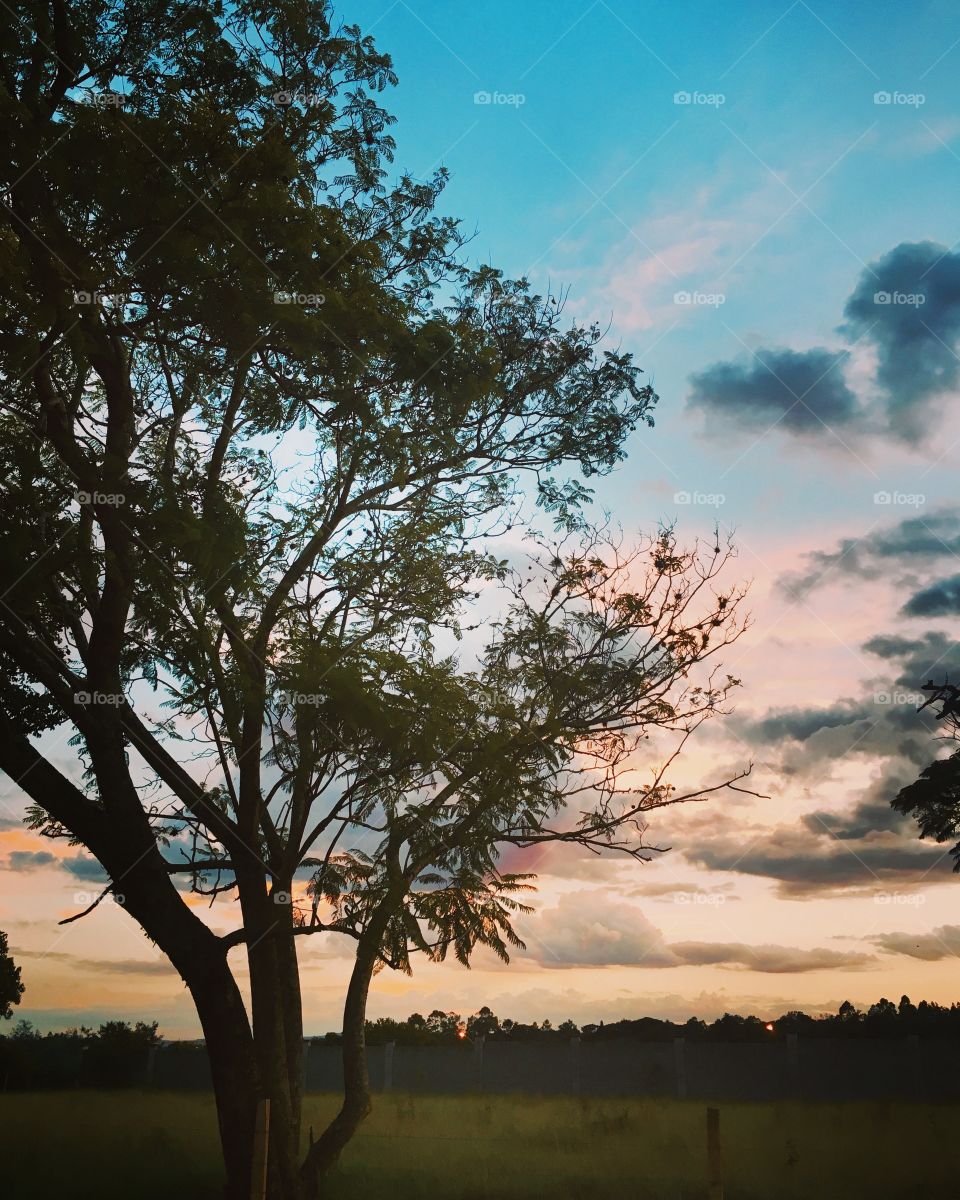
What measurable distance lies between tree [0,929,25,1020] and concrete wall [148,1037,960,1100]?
35.3ft

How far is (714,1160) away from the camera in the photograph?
31.0 feet

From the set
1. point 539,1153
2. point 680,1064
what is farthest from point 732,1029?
point 539,1153

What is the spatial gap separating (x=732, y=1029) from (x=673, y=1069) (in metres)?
4.36

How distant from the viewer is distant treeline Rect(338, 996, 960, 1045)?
2933cm

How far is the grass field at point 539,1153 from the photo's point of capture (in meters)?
13.6

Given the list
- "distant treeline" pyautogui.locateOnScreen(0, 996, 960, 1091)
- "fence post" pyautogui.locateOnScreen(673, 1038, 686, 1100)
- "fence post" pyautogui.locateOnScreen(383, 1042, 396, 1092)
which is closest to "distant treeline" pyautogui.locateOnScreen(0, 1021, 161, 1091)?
"distant treeline" pyautogui.locateOnScreen(0, 996, 960, 1091)

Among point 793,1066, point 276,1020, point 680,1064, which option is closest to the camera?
point 276,1020

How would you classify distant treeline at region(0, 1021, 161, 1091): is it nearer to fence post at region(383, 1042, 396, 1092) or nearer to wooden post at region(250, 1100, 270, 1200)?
fence post at region(383, 1042, 396, 1092)

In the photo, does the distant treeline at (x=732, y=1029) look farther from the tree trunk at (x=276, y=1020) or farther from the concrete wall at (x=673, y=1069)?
the tree trunk at (x=276, y=1020)

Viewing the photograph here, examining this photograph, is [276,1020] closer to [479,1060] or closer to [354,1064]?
[354,1064]

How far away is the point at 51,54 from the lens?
9.07 meters

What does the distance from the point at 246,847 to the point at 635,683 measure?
480cm

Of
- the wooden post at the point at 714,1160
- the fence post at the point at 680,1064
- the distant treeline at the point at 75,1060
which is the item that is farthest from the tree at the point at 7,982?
the wooden post at the point at 714,1160

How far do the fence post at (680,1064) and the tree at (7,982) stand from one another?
2132 centimetres
